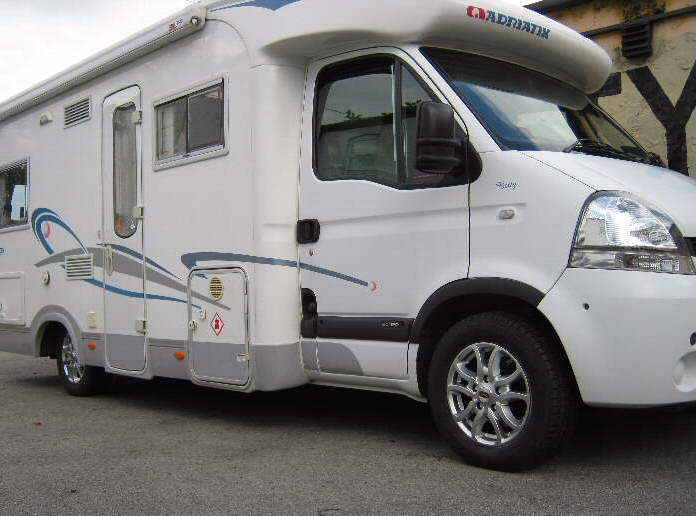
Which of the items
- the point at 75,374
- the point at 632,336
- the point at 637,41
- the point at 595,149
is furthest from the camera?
the point at 637,41

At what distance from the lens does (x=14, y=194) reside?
8.55 m

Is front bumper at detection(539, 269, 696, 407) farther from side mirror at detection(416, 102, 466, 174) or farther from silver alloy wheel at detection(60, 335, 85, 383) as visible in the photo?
silver alloy wheel at detection(60, 335, 85, 383)

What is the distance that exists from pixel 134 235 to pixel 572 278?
3.89 meters

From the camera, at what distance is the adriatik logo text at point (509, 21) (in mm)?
4957

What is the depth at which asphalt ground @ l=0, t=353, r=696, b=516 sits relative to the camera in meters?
3.92

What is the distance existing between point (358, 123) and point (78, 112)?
3402 millimetres

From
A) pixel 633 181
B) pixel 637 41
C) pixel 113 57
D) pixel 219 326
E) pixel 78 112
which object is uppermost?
pixel 637 41

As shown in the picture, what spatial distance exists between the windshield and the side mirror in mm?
297

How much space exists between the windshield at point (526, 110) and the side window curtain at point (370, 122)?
0.92 feet

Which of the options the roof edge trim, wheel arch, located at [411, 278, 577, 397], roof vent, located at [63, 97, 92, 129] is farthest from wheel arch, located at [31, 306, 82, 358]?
wheel arch, located at [411, 278, 577, 397]

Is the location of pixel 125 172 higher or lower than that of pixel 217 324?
higher

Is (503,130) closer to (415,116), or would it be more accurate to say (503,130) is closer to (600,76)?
(415,116)

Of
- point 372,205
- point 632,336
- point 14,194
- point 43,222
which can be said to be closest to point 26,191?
point 14,194

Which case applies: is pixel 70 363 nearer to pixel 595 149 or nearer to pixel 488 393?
pixel 488 393
